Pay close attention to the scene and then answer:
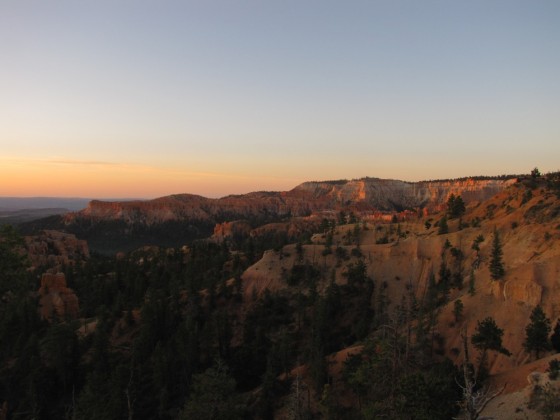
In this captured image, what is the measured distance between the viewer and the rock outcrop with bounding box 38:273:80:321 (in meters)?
69.0

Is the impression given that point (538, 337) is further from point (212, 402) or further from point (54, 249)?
point (54, 249)

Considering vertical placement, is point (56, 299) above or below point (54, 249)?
below

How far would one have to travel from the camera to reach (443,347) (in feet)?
134

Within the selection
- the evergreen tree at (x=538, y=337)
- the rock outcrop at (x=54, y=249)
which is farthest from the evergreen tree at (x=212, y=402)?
the rock outcrop at (x=54, y=249)

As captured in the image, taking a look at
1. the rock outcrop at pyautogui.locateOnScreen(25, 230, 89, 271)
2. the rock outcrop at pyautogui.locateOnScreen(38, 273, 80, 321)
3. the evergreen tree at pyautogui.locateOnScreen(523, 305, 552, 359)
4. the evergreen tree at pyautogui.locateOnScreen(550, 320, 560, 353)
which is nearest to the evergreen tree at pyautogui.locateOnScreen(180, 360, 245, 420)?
the evergreen tree at pyautogui.locateOnScreen(523, 305, 552, 359)

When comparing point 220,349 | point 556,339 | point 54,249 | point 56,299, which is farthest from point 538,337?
point 54,249

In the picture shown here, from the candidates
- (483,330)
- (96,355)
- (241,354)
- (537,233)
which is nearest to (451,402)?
(483,330)

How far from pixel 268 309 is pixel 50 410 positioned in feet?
94.3

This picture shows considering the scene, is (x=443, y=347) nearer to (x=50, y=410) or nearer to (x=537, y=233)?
(x=537, y=233)

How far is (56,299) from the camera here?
7019 cm

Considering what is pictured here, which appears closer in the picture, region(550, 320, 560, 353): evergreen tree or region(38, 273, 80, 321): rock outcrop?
region(550, 320, 560, 353): evergreen tree

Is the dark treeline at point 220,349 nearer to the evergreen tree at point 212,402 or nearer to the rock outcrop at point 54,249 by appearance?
the evergreen tree at point 212,402

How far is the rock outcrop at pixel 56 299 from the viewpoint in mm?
69000

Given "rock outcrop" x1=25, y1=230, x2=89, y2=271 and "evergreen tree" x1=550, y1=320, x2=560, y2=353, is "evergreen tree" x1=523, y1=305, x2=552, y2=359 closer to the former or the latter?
"evergreen tree" x1=550, y1=320, x2=560, y2=353
